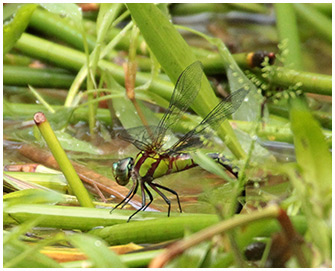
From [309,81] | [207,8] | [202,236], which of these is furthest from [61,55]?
[202,236]

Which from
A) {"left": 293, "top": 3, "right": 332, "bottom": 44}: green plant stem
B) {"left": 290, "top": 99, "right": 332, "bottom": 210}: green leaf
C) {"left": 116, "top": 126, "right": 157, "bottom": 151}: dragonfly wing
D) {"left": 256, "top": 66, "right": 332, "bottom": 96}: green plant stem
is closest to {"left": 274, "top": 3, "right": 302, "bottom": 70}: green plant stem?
{"left": 293, "top": 3, "right": 332, "bottom": 44}: green plant stem

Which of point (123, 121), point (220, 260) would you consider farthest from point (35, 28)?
point (220, 260)

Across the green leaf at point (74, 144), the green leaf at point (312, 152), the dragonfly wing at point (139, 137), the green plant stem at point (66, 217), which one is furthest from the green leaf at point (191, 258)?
the green leaf at point (74, 144)

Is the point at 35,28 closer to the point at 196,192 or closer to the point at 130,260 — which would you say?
the point at 196,192

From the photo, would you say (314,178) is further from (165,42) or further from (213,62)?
(213,62)

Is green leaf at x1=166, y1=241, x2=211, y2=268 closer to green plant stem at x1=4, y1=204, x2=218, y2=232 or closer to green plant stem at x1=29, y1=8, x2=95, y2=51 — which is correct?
green plant stem at x1=4, y1=204, x2=218, y2=232

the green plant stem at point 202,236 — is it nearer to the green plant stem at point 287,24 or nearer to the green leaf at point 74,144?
the green leaf at point 74,144

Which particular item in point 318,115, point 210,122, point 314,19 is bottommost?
point 318,115
